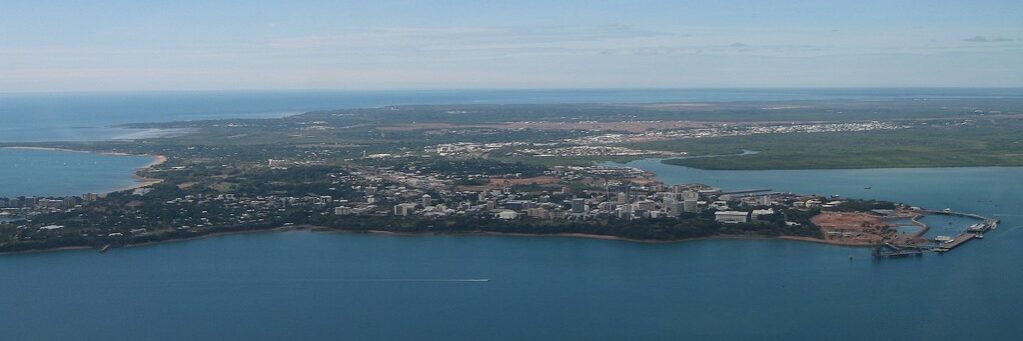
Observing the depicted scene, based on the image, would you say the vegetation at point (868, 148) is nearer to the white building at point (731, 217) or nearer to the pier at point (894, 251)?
the white building at point (731, 217)

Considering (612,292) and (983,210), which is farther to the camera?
(983,210)

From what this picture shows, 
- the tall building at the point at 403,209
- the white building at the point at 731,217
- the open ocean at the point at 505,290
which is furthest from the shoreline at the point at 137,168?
the white building at the point at 731,217

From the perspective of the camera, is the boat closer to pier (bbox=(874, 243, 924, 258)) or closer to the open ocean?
the open ocean

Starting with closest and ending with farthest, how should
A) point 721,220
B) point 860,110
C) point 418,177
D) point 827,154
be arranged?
point 721,220
point 418,177
point 827,154
point 860,110

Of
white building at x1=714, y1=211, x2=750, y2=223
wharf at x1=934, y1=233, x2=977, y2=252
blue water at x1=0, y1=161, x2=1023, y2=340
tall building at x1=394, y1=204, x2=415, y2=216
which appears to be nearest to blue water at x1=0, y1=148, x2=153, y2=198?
tall building at x1=394, y1=204, x2=415, y2=216

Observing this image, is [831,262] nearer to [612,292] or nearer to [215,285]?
[612,292]

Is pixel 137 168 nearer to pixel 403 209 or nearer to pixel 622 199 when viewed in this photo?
pixel 403 209

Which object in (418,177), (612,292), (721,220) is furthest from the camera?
(418,177)

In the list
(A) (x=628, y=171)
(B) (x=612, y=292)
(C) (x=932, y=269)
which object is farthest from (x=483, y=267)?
(A) (x=628, y=171)
